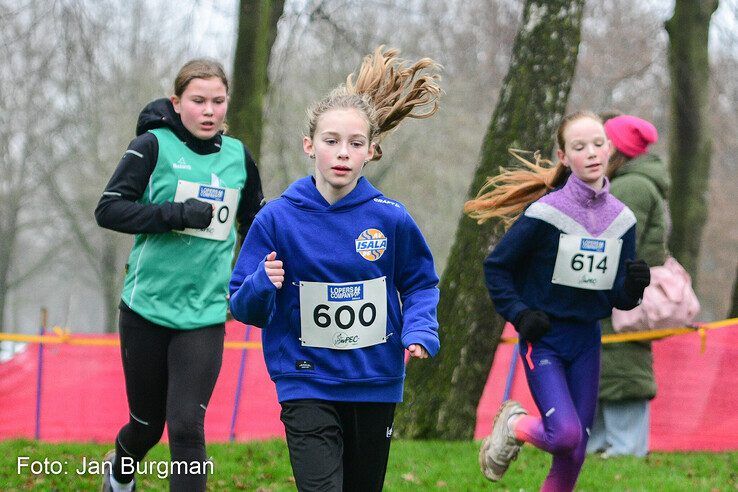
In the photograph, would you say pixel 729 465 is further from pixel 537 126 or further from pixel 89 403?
pixel 89 403

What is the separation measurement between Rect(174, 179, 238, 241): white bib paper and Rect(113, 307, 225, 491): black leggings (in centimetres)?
44

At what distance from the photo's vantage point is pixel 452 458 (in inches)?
295

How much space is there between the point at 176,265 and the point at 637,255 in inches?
156

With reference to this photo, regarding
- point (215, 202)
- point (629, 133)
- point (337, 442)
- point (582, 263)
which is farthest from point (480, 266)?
point (337, 442)

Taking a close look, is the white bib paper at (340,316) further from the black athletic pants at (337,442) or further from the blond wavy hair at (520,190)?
the blond wavy hair at (520,190)

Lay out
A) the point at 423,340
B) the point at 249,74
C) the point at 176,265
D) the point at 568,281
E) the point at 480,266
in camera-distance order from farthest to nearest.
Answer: the point at 249,74 < the point at 480,266 < the point at 568,281 < the point at 176,265 < the point at 423,340

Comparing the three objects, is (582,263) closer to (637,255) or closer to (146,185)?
(146,185)

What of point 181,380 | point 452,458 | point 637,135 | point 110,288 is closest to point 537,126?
point 637,135

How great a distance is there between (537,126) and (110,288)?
2531 cm

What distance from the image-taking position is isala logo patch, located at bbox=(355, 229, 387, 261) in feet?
14.0

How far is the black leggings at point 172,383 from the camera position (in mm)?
4914

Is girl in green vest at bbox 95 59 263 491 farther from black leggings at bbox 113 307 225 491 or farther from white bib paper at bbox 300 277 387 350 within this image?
white bib paper at bbox 300 277 387 350

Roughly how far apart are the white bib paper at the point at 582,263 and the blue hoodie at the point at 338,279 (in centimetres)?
139

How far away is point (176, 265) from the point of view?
17.3ft
